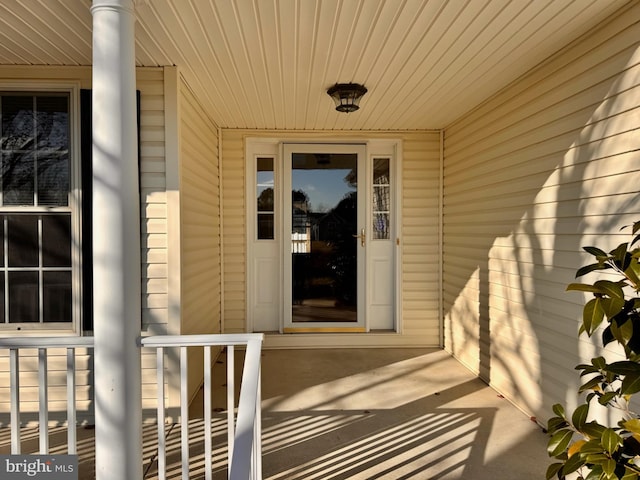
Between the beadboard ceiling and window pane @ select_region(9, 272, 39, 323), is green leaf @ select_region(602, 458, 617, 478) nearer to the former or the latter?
the beadboard ceiling

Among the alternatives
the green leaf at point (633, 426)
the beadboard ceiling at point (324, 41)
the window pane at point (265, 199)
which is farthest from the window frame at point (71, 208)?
the green leaf at point (633, 426)

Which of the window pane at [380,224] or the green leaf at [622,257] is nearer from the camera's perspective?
the green leaf at [622,257]

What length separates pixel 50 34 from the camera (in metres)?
2.37

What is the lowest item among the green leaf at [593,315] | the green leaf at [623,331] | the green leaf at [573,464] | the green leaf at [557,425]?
the green leaf at [573,464]

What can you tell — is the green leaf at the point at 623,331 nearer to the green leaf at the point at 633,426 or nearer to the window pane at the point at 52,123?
the green leaf at the point at 633,426

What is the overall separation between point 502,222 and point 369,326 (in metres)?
2.05

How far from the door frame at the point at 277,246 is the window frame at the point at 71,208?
1.99 metres

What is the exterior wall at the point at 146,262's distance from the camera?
9.30ft

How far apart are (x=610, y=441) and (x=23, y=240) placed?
338 centimetres

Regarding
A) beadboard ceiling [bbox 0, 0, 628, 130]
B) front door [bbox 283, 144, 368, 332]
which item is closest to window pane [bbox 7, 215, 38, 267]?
beadboard ceiling [bbox 0, 0, 628, 130]

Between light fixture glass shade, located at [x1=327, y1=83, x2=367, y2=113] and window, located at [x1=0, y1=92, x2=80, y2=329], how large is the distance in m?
1.90

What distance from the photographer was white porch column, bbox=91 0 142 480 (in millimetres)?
1590

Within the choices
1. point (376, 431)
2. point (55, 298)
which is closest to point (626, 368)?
point (376, 431)

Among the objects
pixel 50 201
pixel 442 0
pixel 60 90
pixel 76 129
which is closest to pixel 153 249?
pixel 50 201
